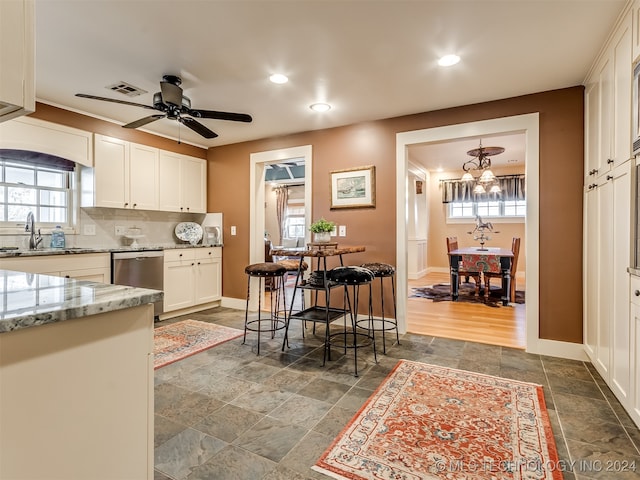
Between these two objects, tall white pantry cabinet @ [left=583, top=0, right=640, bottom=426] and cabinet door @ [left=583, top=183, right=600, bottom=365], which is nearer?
tall white pantry cabinet @ [left=583, top=0, right=640, bottom=426]

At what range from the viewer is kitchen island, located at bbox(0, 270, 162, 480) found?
0.78m

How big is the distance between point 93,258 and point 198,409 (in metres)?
2.21

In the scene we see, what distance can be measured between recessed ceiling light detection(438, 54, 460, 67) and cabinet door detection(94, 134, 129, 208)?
11.5ft

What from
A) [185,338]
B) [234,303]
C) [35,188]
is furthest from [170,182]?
[185,338]

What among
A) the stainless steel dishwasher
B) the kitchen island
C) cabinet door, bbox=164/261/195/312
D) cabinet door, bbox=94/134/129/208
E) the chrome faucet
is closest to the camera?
the kitchen island

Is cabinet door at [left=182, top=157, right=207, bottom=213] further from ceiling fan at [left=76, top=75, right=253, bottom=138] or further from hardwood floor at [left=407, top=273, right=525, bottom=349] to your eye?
hardwood floor at [left=407, top=273, right=525, bottom=349]

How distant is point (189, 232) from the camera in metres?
4.96

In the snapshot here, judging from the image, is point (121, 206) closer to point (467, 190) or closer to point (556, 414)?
point (556, 414)

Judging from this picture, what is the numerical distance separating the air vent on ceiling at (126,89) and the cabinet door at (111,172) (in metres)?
0.91

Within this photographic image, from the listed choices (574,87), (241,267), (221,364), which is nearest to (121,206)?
(241,267)

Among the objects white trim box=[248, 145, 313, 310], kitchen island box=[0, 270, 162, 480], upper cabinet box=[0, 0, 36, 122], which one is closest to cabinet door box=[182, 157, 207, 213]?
white trim box=[248, 145, 313, 310]

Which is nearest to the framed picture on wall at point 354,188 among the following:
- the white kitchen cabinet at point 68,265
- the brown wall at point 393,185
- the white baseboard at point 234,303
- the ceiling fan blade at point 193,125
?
the brown wall at point 393,185

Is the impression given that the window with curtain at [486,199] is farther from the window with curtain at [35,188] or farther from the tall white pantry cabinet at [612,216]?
the window with curtain at [35,188]

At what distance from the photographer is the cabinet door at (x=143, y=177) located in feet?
13.4
